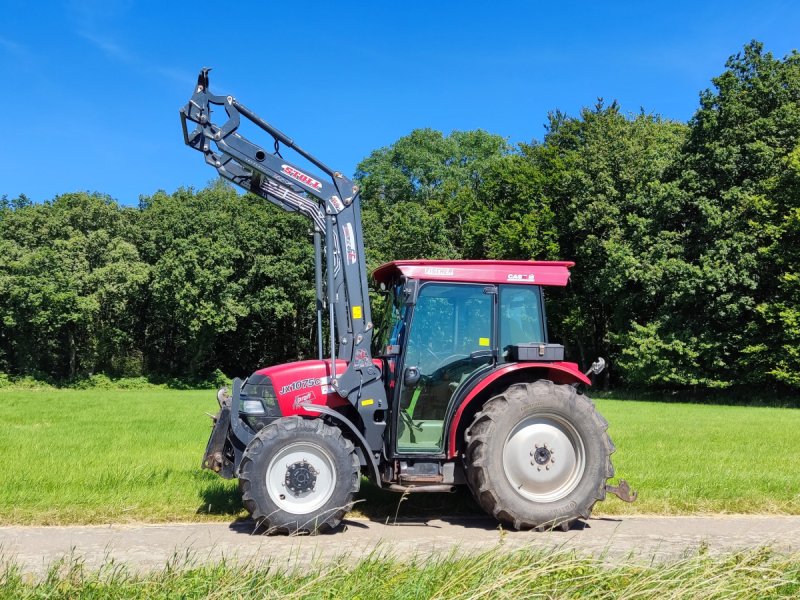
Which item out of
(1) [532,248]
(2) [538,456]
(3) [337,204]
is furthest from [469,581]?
(1) [532,248]

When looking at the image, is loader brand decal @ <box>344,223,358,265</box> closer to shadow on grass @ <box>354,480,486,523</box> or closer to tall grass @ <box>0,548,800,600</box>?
shadow on grass @ <box>354,480,486,523</box>

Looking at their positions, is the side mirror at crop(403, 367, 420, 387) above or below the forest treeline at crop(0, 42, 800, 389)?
below

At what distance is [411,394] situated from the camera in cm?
764

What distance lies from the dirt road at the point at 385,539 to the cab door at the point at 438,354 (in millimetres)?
903

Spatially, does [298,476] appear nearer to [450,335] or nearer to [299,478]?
[299,478]

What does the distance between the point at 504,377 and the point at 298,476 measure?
7.59 ft

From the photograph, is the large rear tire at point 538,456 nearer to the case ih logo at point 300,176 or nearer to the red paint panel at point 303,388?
the red paint panel at point 303,388

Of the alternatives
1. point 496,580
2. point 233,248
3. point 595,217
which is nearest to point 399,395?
point 496,580

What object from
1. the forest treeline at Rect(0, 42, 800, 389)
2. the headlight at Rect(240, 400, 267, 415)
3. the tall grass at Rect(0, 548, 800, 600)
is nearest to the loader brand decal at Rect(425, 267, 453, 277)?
the headlight at Rect(240, 400, 267, 415)

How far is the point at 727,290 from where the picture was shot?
105 ft

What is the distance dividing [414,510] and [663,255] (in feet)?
92.8

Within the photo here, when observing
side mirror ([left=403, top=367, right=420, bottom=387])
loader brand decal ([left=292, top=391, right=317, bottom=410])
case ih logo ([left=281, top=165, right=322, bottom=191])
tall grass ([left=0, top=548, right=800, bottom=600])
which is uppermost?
case ih logo ([left=281, top=165, right=322, bottom=191])

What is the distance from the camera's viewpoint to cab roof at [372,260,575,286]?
25.2 ft

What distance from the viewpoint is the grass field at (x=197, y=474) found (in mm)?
7988
